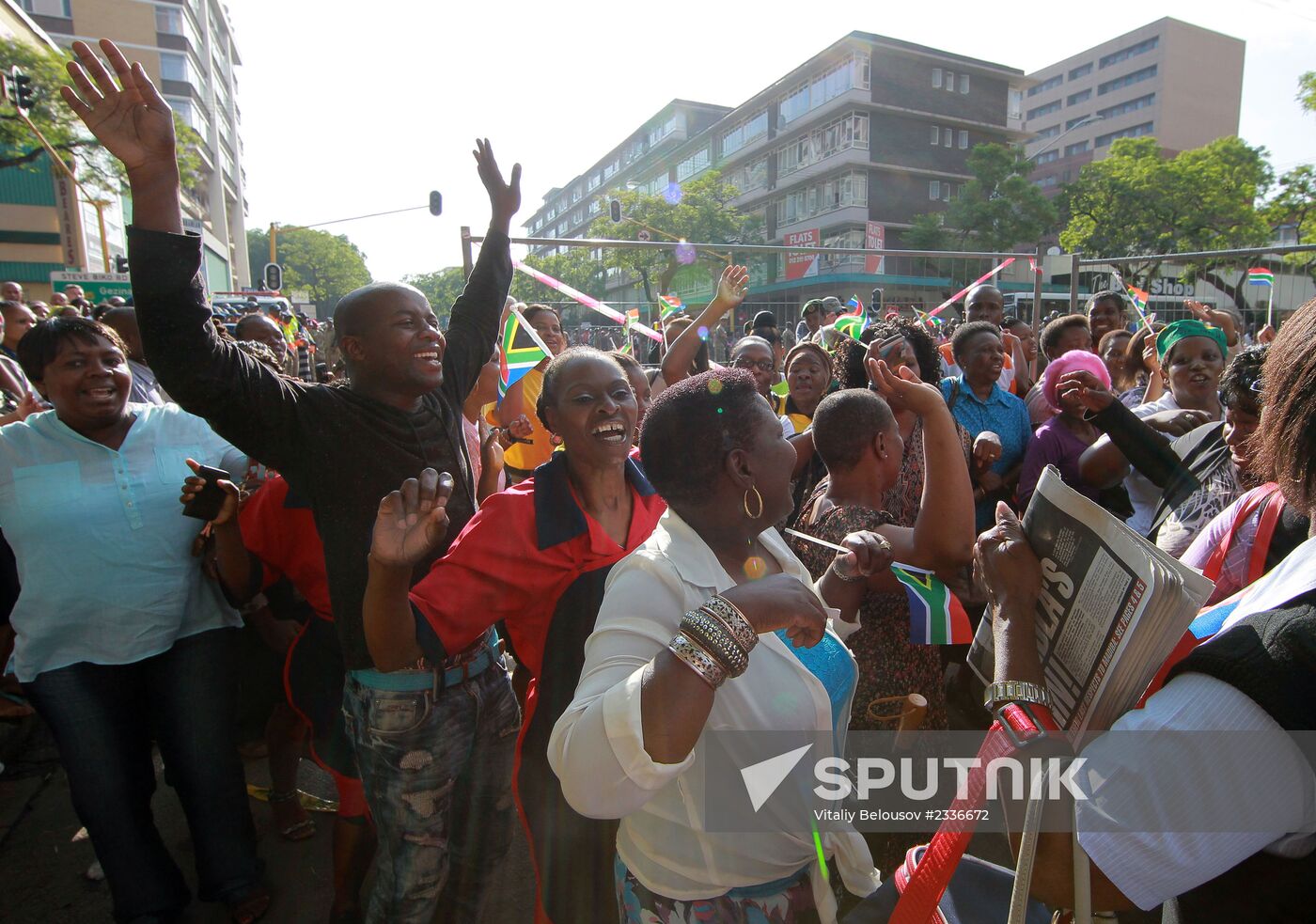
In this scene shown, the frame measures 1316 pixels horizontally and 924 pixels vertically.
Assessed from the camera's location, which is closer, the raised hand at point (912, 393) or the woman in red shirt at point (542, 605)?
the woman in red shirt at point (542, 605)

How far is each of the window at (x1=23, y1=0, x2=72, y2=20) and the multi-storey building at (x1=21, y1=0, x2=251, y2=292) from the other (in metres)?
0.05

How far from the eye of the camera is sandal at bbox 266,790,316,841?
10.1 ft

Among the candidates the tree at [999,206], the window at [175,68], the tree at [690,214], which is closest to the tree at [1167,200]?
the tree at [999,206]

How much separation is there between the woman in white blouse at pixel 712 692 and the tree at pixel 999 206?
42324 millimetres

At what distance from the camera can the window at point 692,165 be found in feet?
179

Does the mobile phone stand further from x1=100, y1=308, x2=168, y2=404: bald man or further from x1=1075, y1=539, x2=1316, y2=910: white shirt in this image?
x1=1075, y1=539, x2=1316, y2=910: white shirt

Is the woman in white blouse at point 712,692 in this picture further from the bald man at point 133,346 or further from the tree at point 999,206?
the tree at point 999,206

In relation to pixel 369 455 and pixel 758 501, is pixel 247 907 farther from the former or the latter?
pixel 758 501

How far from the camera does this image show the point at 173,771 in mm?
2541

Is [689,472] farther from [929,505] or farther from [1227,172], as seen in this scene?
[1227,172]

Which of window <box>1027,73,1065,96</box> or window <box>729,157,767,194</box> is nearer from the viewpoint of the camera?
window <box>729,157,767,194</box>

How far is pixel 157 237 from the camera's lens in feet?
5.42

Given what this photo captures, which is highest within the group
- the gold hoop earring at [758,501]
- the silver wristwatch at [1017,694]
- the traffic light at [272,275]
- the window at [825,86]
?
the window at [825,86]

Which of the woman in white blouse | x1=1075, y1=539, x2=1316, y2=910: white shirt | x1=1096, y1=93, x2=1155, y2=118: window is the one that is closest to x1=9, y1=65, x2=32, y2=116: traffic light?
the woman in white blouse
